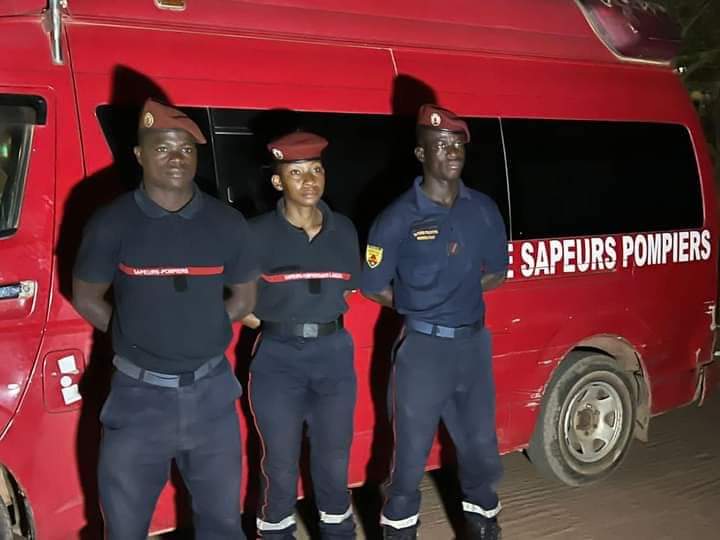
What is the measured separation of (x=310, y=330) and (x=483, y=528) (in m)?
1.25

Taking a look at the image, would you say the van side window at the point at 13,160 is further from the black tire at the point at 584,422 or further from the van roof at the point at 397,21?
the black tire at the point at 584,422

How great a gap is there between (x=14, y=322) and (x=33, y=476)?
0.60 metres

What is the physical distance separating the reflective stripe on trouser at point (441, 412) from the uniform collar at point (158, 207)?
1211mm

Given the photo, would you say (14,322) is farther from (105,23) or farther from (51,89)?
(105,23)

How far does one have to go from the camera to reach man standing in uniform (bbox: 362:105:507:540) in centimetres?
367

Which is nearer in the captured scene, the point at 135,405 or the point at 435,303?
the point at 135,405

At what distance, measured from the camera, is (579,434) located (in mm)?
5004

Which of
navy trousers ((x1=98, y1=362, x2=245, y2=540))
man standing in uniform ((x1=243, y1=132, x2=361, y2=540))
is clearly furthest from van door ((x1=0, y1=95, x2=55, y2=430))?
man standing in uniform ((x1=243, y1=132, x2=361, y2=540))

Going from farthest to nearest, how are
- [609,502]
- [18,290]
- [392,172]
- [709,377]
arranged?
1. [709,377]
2. [609,502]
3. [392,172]
4. [18,290]

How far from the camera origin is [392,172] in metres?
4.18

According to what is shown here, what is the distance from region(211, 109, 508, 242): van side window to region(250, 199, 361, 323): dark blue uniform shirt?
12.5 inches

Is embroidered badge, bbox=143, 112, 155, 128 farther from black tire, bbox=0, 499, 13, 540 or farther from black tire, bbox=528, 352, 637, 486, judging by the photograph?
black tire, bbox=528, 352, 637, 486

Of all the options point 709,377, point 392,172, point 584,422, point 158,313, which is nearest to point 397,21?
point 392,172

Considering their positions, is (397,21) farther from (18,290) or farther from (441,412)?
(18,290)
